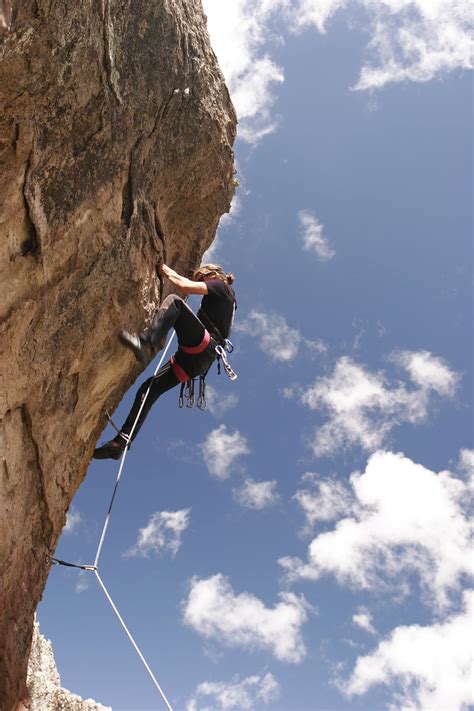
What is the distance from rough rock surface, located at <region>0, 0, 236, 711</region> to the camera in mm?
5125

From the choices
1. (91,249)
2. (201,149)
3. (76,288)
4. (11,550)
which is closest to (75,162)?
(91,249)

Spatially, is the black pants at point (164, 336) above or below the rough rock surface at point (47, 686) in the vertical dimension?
above

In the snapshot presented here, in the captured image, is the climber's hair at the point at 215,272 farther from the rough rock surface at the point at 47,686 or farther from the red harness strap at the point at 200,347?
the rough rock surface at the point at 47,686

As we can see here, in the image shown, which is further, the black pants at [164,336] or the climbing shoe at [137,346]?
the black pants at [164,336]

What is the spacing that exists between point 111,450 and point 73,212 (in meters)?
3.36

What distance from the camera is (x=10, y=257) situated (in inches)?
205

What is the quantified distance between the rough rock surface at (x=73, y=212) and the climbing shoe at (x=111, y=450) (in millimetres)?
151

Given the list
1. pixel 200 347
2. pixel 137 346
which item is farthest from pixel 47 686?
pixel 137 346

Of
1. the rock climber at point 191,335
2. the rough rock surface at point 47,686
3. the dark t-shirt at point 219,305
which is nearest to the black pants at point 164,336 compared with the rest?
the rock climber at point 191,335

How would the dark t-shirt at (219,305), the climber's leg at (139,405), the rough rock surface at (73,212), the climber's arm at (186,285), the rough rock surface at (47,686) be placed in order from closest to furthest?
1. the rough rock surface at (73,212)
2. the climber's arm at (186,285)
3. the dark t-shirt at (219,305)
4. the climber's leg at (139,405)
5. the rough rock surface at (47,686)

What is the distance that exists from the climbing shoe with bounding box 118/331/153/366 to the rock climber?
0.70 meters

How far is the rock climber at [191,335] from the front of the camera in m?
6.94

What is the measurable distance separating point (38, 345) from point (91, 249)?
1269 mm

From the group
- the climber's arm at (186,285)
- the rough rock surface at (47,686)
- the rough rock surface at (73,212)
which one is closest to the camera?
the rough rock surface at (73,212)
